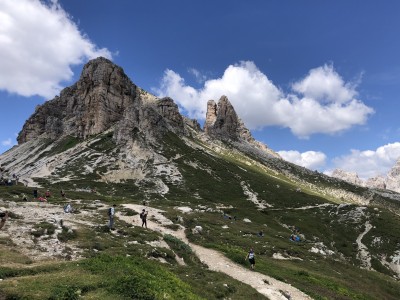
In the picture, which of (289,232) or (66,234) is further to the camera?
(289,232)

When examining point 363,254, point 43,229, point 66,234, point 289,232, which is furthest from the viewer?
point 289,232

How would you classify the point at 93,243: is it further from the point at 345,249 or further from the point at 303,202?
the point at 303,202

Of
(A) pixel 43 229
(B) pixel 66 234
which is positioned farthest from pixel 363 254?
(A) pixel 43 229

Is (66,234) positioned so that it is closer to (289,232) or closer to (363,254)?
(289,232)

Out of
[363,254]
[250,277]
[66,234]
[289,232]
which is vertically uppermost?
[66,234]

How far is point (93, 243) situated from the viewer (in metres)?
31.3

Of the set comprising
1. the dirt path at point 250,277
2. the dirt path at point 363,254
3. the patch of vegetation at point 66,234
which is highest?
the patch of vegetation at point 66,234

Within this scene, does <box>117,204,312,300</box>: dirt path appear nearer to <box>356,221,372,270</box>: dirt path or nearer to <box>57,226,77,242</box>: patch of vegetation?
<box>57,226,77,242</box>: patch of vegetation

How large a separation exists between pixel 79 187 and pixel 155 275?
111 metres

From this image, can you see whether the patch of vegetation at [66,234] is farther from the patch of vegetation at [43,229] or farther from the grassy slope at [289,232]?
the grassy slope at [289,232]

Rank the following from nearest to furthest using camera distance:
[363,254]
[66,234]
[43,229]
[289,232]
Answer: [66,234] < [43,229] < [363,254] < [289,232]

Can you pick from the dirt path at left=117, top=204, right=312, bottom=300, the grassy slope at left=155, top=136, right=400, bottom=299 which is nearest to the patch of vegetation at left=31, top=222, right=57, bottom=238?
Answer: the dirt path at left=117, top=204, right=312, bottom=300

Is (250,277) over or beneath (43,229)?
beneath

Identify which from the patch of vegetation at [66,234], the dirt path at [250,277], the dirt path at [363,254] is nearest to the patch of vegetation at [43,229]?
the patch of vegetation at [66,234]
